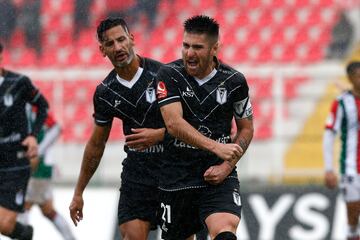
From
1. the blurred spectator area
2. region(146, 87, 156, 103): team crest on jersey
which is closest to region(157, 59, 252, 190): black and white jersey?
region(146, 87, 156, 103): team crest on jersey

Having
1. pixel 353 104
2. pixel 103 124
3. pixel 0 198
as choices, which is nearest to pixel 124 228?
pixel 103 124

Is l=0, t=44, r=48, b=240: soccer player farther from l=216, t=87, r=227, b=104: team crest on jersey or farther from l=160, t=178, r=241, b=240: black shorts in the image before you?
l=216, t=87, r=227, b=104: team crest on jersey

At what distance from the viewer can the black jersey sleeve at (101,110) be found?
6.68 meters

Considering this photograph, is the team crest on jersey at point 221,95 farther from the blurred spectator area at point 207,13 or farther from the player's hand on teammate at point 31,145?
the blurred spectator area at point 207,13

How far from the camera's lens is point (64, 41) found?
635 inches

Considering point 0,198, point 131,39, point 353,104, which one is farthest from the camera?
point 353,104

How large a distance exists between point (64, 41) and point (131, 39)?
9633 millimetres

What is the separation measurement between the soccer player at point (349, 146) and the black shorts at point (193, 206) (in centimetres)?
340

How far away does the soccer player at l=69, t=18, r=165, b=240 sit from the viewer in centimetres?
657

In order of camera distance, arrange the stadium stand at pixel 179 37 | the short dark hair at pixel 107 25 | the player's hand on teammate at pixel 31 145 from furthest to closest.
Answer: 1. the stadium stand at pixel 179 37
2. the player's hand on teammate at pixel 31 145
3. the short dark hair at pixel 107 25

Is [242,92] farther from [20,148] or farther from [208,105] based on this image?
[20,148]

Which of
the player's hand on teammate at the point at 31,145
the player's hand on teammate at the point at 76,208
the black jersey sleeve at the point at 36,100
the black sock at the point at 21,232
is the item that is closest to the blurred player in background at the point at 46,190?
the black jersey sleeve at the point at 36,100

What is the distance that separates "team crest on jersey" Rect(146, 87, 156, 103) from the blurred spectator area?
822 cm

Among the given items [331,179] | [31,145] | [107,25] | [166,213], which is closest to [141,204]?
[166,213]
